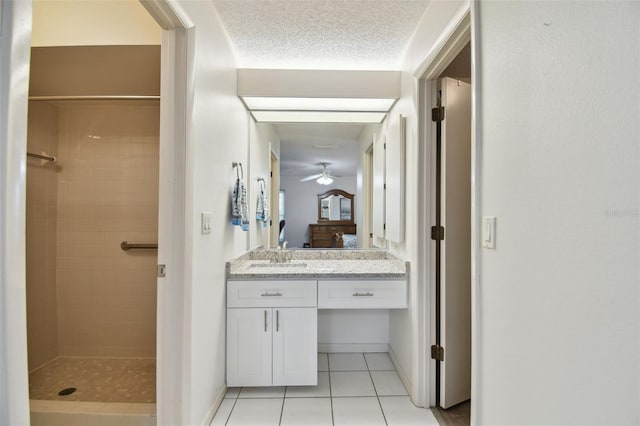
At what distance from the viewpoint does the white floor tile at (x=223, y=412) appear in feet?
5.64

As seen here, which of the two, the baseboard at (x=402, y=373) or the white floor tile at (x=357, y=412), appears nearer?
the white floor tile at (x=357, y=412)

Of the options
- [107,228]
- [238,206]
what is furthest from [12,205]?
[107,228]

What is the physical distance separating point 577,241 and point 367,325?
2.12 metres

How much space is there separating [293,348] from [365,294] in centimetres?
59

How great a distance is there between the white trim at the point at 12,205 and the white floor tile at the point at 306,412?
1410 millimetres

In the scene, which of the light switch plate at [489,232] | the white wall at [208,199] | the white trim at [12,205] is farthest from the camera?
the white wall at [208,199]

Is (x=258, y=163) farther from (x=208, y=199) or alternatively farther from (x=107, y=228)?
(x=107, y=228)

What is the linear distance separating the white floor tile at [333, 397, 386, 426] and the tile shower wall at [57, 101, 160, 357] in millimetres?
1601

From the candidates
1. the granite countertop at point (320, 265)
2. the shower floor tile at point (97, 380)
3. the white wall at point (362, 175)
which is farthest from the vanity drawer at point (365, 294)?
the shower floor tile at point (97, 380)

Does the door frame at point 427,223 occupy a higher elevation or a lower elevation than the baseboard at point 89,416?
higher

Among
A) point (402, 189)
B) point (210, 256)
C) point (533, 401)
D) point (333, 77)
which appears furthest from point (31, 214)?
point (533, 401)

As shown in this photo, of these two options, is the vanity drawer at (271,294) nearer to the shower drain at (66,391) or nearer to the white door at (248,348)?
the white door at (248,348)

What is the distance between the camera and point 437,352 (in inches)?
71.4

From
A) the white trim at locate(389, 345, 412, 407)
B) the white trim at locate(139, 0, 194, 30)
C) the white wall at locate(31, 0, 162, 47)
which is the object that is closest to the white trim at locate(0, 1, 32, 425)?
the white trim at locate(139, 0, 194, 30)
